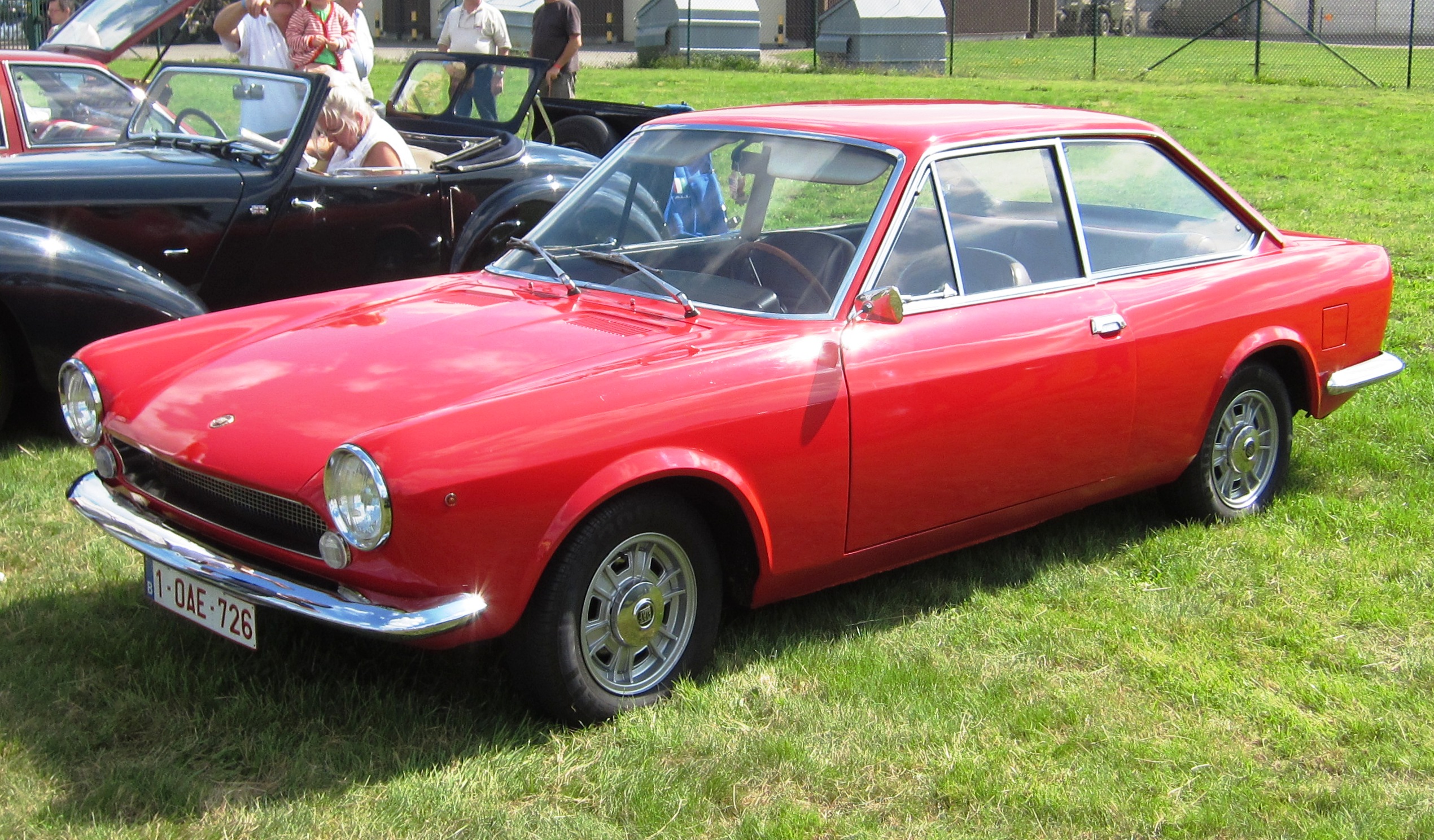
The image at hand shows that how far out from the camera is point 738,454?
354cm

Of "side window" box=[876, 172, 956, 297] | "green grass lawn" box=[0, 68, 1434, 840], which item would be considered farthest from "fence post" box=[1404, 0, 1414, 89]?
"side window" box=[876, 172, 956, 297]

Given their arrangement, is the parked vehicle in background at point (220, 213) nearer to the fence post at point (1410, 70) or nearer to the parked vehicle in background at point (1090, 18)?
the fence post at point (1410, 70)

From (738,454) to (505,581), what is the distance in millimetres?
706

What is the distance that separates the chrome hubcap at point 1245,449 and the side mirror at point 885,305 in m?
1.68

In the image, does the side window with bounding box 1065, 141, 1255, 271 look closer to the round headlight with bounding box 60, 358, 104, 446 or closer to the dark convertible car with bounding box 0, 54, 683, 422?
the round headlight with bounding box 60, 358, 104, 446

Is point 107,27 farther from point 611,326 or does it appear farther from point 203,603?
point 203,603

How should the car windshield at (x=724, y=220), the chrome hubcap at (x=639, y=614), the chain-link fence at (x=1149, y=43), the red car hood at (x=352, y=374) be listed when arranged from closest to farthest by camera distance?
the red car hood at (x=352, y=374) → the chrome hubcap at (x=639, y=614) → the car windshield at (x=724, y=220) → the chain-link fence at (x=1149, y=43)

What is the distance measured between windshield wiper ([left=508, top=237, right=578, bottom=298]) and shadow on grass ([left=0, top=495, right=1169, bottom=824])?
3.56ft

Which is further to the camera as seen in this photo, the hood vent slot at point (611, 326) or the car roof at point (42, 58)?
the car roof at point (42, 58)

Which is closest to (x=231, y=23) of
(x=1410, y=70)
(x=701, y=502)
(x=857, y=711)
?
(x=701, y=502)

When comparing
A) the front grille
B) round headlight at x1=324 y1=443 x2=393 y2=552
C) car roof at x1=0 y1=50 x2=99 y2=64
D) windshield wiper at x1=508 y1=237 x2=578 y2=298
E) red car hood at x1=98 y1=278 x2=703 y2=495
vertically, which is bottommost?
the front grille

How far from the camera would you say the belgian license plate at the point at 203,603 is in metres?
3.34

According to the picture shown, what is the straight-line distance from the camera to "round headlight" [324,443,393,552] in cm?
306

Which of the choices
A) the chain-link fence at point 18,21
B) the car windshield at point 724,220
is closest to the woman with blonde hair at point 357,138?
the car windshield at point 724,220
